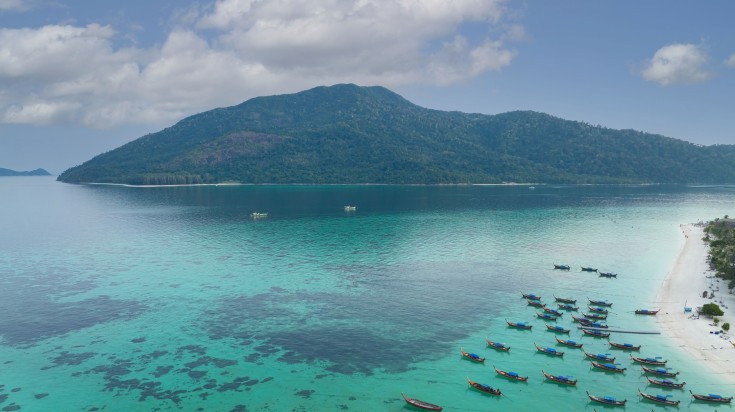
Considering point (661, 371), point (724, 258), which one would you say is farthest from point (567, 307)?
point (724, 258)

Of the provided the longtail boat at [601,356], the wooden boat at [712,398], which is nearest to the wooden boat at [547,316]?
the longtail boat at [601,356]

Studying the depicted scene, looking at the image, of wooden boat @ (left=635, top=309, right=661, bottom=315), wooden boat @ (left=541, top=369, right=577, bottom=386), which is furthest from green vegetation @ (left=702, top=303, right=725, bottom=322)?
wooden boat @ (left=541, top=369, right=577, bottom=386)

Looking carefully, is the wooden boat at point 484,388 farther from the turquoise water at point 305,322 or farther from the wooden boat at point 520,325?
the wooden boat at point 520,325

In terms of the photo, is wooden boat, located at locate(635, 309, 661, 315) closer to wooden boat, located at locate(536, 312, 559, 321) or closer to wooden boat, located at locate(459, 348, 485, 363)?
wooden boat, located at locate(536, 312, 559, 321)

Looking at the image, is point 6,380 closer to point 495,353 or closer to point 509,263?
point 495,353

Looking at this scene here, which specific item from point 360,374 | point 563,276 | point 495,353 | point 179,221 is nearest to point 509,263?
point 563,276
